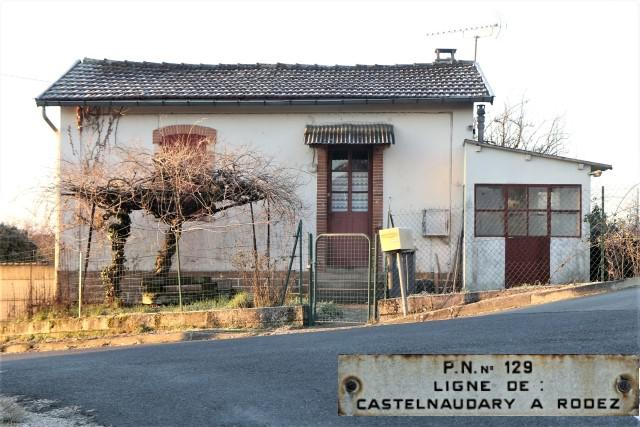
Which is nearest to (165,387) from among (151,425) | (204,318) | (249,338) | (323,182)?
(151,425)

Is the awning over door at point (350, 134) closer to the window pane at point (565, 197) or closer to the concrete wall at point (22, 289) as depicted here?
the window pane at point (565, 197)

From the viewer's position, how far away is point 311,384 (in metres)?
6.09

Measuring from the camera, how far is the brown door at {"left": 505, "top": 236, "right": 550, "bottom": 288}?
552 inches

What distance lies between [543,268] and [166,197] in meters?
7.68

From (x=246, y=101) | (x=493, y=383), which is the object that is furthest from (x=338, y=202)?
(x=493, y=383)

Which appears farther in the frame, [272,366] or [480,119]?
[480,119]

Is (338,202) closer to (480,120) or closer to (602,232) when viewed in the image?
(602,232)

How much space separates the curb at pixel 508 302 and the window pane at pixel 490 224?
3.00 metres

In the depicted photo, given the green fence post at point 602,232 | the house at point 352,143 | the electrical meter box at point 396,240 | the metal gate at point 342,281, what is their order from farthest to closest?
the house at point 352,143 < the green fence post at point 602,232 < the metal gate at point 342,281 < the electrical meter box at point 396,240

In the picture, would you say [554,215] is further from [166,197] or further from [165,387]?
[165,387]

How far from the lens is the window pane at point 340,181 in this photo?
15.4m

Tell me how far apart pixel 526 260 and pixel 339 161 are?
4.57 metres

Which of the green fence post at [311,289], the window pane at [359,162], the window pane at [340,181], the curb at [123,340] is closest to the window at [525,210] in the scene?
the window pane at [359,162]

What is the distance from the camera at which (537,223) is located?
14109 millimetres
